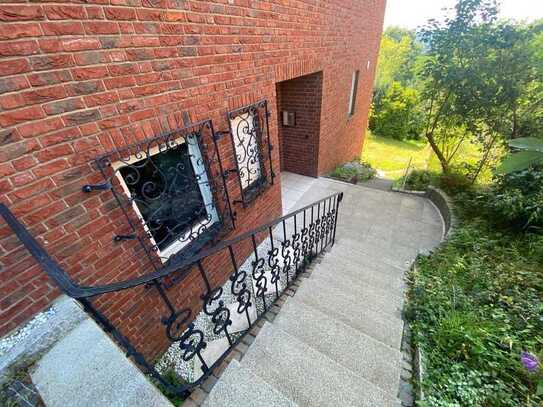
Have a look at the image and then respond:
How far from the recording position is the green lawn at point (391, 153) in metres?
11.5

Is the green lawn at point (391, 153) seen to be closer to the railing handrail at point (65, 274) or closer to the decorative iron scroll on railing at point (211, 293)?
the decorative iron scroll on railing at point (211, 293)

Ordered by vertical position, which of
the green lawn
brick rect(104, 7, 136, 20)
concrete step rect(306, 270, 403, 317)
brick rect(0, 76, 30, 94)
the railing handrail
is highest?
brick rect(104, 7, 136, 20)

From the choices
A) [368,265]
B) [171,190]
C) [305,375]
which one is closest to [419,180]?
[368,265]

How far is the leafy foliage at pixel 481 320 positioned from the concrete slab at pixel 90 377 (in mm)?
1737

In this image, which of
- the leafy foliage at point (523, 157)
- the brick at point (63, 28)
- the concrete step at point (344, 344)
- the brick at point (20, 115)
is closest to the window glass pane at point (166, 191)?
the brick at point (20, 115)

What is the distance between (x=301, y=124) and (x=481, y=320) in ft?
14.6

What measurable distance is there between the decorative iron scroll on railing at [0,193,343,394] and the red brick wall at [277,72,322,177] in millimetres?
1891

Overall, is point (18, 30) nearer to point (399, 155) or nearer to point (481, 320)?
point (481, 320)

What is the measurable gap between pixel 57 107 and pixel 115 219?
0.78 metres

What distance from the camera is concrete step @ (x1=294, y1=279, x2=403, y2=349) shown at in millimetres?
2010

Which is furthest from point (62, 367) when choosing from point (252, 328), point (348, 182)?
point (348, 182)

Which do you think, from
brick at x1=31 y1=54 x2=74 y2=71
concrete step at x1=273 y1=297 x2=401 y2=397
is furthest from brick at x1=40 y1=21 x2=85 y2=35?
concrete step at x1=273 y1=297 x2=401 y2=397

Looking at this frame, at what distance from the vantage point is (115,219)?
5.49 ft

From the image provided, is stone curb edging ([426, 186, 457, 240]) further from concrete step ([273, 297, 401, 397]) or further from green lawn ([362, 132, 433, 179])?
green lawn ([362, 132, 433, 179])
